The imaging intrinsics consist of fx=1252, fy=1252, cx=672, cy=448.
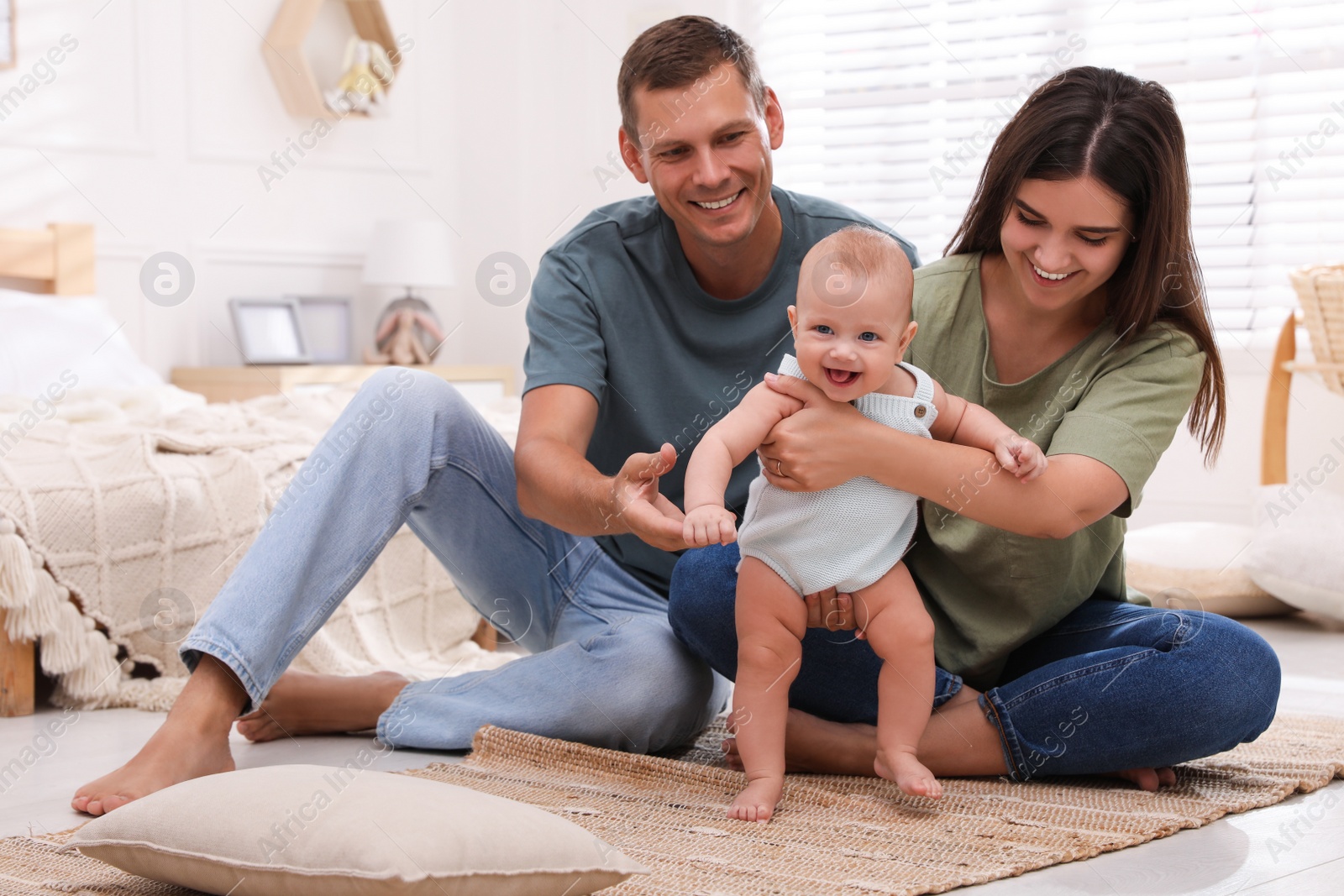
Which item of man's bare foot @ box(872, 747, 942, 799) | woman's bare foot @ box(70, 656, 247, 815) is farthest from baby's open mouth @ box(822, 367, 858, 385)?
woman's bare foot @ box(70, 656, 247, 815)

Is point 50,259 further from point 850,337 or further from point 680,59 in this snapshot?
point 850,337

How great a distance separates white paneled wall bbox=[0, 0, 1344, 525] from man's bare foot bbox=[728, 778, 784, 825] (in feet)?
7.26

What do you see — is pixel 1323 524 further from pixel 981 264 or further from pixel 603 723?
pixel 603 723

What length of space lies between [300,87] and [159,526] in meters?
2.51

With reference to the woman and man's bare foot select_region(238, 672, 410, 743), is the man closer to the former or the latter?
man's bare foot select_region(238, 672, 410, 743)

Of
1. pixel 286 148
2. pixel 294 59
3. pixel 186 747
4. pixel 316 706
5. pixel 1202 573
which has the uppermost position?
pixel 294 59

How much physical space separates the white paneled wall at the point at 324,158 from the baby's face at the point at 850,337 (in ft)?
6.84

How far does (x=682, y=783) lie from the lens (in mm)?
1335

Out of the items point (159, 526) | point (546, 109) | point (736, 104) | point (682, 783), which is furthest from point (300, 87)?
point (682, 783)

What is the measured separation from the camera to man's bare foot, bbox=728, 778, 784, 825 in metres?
1.19

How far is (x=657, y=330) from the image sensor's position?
1541mm

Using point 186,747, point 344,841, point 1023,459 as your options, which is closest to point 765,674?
point 1023,459

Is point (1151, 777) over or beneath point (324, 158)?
beneath

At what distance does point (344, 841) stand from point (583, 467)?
51 cm
